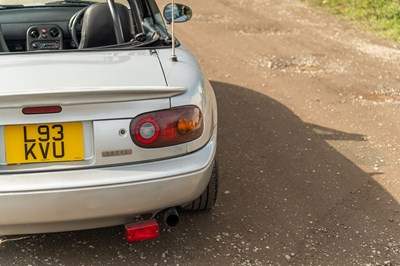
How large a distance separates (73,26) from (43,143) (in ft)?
5.19

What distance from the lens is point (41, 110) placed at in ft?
8.63

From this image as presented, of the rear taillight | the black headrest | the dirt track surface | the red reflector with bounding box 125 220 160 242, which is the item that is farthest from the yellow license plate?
the black headrest

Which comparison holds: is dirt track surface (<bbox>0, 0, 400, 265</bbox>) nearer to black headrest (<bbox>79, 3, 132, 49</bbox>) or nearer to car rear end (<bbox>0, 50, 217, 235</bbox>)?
car rear end (<bbox>0, 50, 217, 235</bbox>)

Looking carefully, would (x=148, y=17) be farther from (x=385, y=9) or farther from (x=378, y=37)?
(x=385, y=9)

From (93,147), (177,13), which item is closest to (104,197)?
(93,147)

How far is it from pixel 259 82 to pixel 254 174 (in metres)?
2.46

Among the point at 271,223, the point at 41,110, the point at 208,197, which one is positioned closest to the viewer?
the point at 41,110

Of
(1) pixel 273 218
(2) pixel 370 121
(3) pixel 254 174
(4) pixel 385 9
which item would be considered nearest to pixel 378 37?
(4) pixel 385 9

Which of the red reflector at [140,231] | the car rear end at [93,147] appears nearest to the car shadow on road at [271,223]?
the red reflector at [140,231]

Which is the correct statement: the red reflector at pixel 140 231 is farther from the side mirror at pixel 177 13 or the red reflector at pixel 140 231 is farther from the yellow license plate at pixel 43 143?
the side mirror at pixel 177 13

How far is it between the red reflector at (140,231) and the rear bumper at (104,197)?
0.17 ft

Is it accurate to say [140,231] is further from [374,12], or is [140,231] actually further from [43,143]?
[374,12]

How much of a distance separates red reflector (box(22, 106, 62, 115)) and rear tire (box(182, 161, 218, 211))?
1.17 m

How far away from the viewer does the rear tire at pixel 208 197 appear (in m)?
3.50
